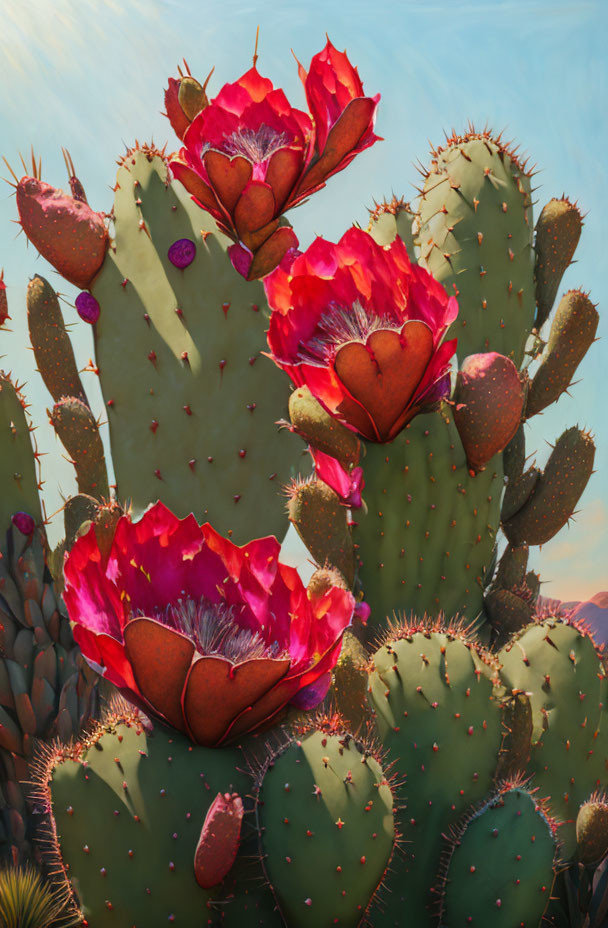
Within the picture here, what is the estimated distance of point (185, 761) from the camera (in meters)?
0.77

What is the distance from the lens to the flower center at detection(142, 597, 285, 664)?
793 mm

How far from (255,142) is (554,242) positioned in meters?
0.46

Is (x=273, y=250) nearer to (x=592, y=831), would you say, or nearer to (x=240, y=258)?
(x=240, y=258)

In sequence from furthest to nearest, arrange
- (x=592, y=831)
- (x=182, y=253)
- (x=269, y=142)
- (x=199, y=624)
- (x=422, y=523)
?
(x=182, y=253) → (x=269, y=142) → (x=422, y=523) → (x=592, y=831) → (x=199, y=624)

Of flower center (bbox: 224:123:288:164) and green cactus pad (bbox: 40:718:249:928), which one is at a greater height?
flower center (bbox: 224:123:288:164)

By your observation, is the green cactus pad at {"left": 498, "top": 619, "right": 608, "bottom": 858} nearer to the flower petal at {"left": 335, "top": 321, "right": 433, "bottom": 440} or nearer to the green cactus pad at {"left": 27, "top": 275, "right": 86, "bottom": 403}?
the flower petal at {"left": 335, "top": 321, "right": 433, "bottom": 440}

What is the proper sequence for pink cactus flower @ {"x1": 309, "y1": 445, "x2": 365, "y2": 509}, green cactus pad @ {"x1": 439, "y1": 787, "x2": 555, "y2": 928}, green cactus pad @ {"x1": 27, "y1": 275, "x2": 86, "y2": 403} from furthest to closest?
green cactus pad @ {"x1": 27, "y1": 275, "x2": 86, "y2": 403} < pink cactus flower @ {"x1": 309, "y1": 445, "x2": 365, "y2": 509} < green cactus pad @ {"x1": 439, "y1": 787, "x2": 555, "y2": 928}

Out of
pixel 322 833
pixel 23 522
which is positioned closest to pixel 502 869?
pixel 322 833

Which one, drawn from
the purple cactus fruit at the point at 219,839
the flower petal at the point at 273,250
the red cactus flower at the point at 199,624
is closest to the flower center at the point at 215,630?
the red cactus flower at the point at 199,624

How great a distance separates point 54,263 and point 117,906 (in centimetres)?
92

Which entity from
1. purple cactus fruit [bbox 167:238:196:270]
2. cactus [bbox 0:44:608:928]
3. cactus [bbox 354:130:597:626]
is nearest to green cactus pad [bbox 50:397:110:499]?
cactus [bbox 0:44:608:928]

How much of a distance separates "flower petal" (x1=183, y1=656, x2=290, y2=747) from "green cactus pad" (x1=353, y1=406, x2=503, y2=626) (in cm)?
40

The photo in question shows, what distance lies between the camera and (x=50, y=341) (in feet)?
4.27

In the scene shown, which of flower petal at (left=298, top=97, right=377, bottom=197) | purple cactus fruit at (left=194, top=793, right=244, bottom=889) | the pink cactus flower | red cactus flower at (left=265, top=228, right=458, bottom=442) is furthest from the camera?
flower petal at (left=298, top=97, right=377, bottom=197)
